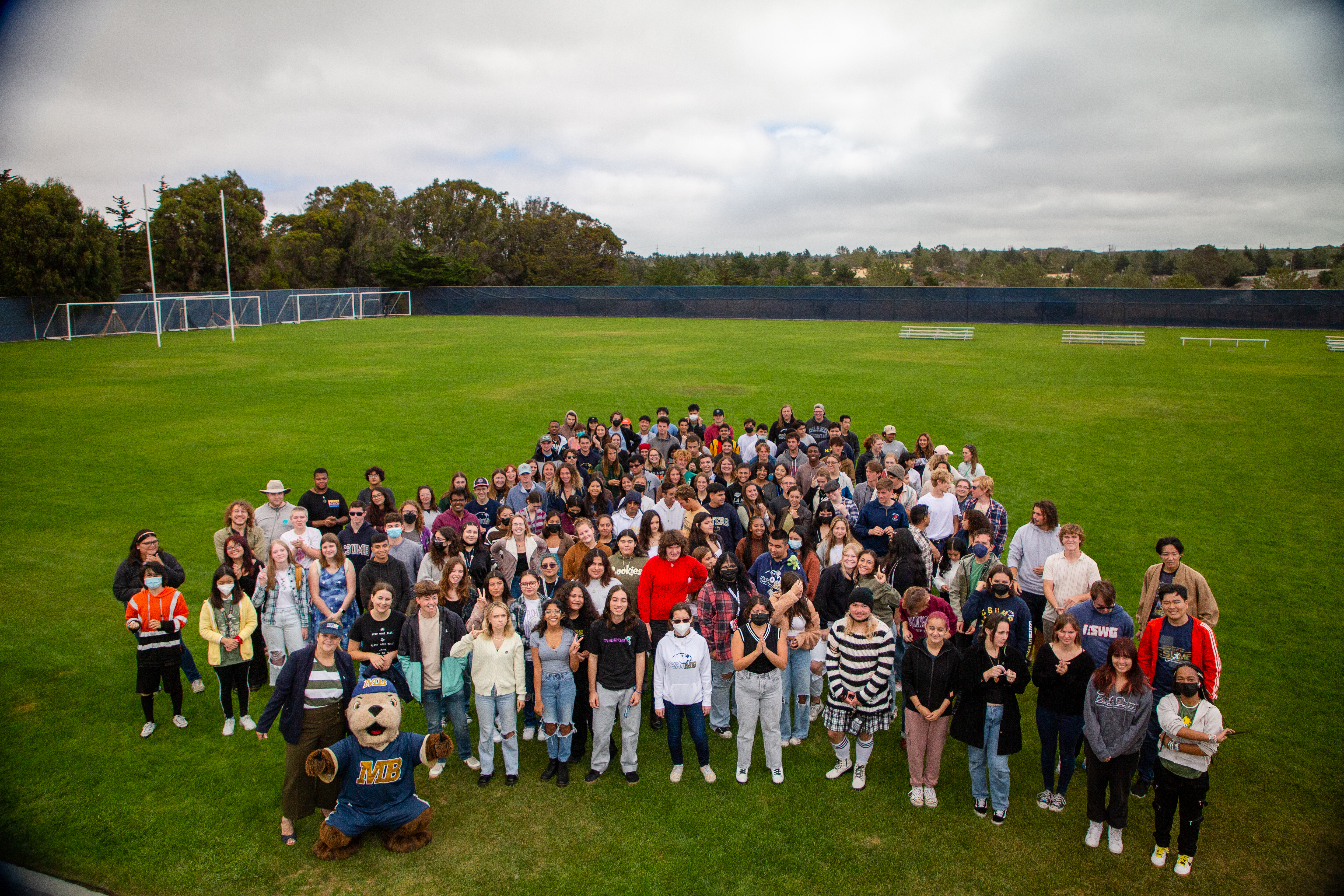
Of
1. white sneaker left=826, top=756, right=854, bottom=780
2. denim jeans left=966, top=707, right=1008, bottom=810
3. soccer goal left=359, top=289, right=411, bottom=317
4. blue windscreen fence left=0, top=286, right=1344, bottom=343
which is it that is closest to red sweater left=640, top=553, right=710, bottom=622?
white sneaker left=826, top=756, right=854, bottom=780

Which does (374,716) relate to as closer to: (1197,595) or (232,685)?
(232,685)

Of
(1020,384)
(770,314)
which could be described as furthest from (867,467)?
(770,314)

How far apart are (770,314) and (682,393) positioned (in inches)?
1360

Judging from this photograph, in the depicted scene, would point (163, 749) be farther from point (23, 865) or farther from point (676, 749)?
point (676, 749)

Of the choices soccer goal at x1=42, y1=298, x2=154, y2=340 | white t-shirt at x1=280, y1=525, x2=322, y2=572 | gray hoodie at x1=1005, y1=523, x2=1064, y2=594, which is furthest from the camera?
soccer goal at x1=42, y1=298, x2=154, y2=340

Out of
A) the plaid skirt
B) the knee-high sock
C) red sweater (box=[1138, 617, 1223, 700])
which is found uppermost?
red sweater (box=[1138, 617, 1223, 700])

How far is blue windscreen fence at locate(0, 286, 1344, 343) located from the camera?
46.3 m

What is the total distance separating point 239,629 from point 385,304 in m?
62.9

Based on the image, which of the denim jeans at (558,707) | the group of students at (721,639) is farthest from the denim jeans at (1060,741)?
the denim jeans at (558,707)

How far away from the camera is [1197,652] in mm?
5965

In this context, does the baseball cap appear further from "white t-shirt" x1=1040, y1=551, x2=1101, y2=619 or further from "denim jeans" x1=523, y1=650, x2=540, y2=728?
"white t-shirt" x1=1040, y1=551, x2=1101, y2=619

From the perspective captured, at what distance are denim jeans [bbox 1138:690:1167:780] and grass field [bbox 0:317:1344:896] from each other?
43cm

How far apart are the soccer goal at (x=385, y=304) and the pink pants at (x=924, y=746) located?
6267cm

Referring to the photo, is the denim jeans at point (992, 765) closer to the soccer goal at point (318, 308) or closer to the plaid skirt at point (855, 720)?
the plaid skirt at point (855, 720)
